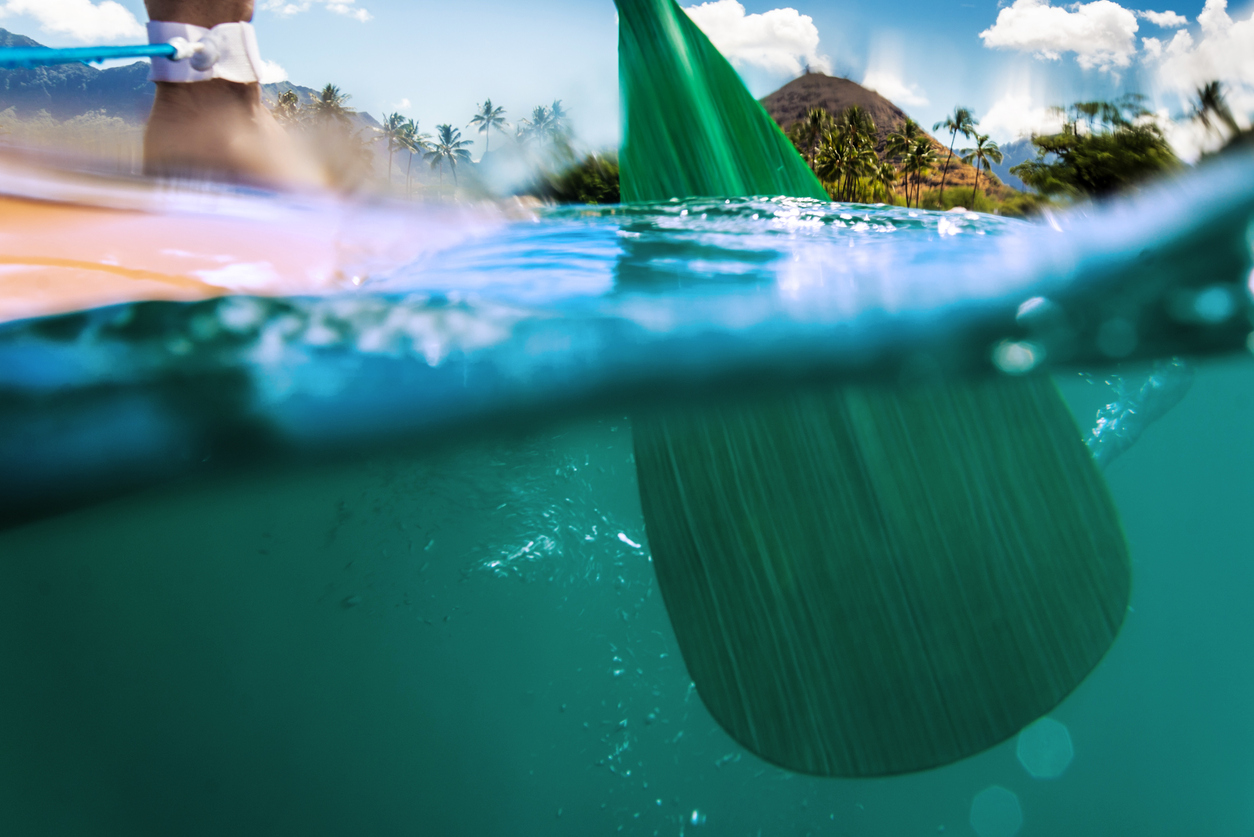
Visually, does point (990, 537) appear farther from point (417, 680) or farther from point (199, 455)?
point (417, 680)

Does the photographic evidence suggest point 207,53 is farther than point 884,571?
Yes

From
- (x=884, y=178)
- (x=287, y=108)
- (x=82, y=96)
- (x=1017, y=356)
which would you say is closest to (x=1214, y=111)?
(x=1017, y=356)

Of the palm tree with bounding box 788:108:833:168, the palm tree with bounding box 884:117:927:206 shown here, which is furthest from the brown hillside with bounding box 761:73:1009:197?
the palm tree with bounding box 884:117:927:206

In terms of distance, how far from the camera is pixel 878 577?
190cm

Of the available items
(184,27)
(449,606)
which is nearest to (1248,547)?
(449,606)

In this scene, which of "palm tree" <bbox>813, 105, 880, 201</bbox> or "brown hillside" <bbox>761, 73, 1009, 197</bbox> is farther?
"brown hillside" <bbox>761, 73, 1009, 197</bbox>

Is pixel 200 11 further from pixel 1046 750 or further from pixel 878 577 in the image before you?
pixel 1046 750

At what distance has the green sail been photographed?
74.8 inches

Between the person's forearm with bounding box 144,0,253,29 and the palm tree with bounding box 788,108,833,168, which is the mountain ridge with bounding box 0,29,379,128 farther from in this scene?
the palm tree with bounding box 788,108,833,168

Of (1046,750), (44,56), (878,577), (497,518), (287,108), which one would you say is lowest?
(1046,750)

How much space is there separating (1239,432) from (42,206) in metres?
8.36

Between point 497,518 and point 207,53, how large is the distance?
10.2 feet

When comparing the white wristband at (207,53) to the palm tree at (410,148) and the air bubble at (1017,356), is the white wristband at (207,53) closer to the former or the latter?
the palm tree at (410,148)

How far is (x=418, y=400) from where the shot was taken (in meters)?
1.46
